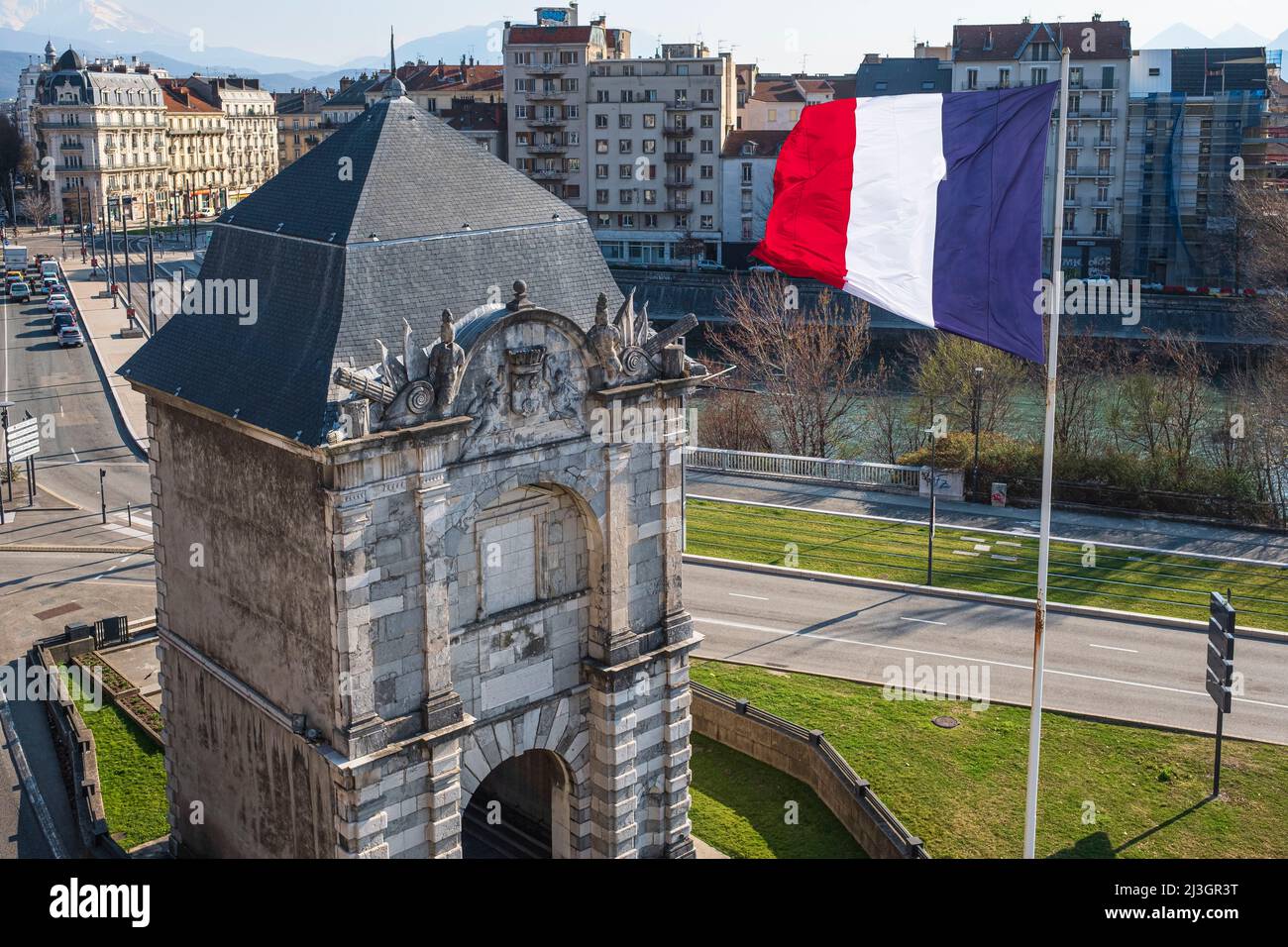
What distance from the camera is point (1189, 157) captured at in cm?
11594

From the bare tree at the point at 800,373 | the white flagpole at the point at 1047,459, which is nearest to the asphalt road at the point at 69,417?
the bare tree at the point at 800,373

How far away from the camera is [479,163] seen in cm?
3036

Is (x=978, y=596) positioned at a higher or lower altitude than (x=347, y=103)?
lower

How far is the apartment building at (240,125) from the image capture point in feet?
631

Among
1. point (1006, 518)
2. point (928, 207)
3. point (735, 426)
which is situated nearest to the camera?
point (928, 207)

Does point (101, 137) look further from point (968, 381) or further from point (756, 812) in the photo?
point (756, 812)

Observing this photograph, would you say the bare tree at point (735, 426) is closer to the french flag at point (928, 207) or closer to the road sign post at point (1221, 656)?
the road sign post at point (1221, 656)

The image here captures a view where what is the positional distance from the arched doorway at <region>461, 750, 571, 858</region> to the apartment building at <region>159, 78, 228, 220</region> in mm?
160079

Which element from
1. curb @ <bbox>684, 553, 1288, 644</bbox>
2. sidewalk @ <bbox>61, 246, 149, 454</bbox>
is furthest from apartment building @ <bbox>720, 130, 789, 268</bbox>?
curb @ <bbox>684, 553, 1288, 644</bbox>

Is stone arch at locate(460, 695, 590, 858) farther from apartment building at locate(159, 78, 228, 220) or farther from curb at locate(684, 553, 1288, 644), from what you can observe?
apartment building at locate(159, 78, 228, 220)

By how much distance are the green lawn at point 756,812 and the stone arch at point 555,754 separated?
4.82 meters

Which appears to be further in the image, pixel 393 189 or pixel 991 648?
pixel 991 648

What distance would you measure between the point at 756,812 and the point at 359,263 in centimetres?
1841

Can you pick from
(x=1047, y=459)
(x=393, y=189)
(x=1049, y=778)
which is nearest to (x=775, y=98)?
(x=1049, y=778)
